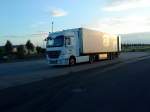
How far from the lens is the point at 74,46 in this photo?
1358 inches

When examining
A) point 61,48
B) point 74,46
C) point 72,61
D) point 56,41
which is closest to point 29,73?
point 61,48

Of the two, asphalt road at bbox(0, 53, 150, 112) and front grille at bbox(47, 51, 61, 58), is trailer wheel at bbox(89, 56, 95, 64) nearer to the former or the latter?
front grille at bbox(47, 51, 61, 58)

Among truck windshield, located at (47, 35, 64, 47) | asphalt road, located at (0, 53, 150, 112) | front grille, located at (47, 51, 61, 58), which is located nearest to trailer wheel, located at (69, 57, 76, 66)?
front grille, located at (47, 51, 61, 58)

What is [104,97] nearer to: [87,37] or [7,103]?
[7,103]

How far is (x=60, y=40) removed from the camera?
109 ft

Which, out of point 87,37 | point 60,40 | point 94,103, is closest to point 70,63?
point 60,40

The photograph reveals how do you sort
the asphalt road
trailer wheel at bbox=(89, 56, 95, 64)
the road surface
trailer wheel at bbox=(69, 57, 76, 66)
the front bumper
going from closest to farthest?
the asphalt road, the road surface, the front bumper, trailer wheel at bbox=(69, 57, 76, 66), trailer wheel at bbox=(89, 56, 95, 64)

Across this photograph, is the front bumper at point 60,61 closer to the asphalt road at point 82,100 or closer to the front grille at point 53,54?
the front grille at point 53,54

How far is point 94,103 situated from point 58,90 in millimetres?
3979

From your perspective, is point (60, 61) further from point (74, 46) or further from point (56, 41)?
point (74, 46)

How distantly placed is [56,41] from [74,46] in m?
2.03

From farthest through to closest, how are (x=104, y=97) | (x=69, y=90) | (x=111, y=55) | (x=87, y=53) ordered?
1. (x=111, y=55)
2. (x=87, y=53)
3. (x=69, y=90)
4. (x=104, y=97)

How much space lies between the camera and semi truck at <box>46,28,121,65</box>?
108 ft

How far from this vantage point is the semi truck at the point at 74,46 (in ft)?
108
